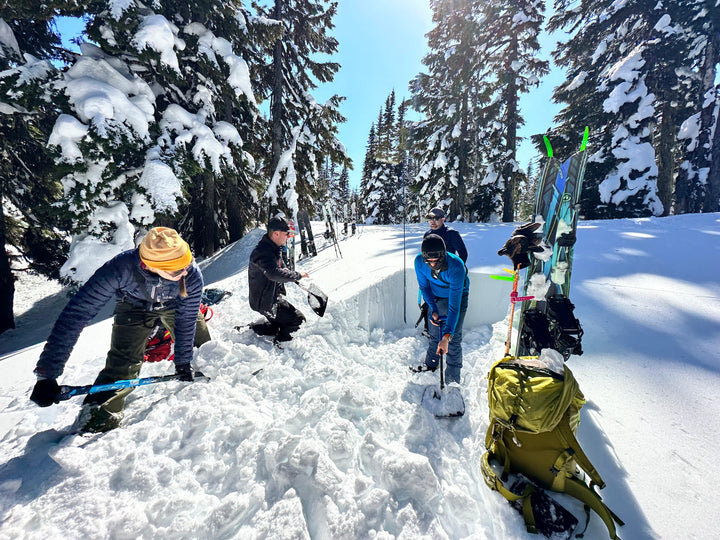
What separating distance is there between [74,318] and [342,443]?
103 inches

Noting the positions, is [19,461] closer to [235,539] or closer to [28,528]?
[28,528]

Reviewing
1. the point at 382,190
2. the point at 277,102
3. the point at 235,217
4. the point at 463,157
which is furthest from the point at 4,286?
the point at 382,190

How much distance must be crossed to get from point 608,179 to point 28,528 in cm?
1813

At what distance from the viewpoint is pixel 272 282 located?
15.0 ft

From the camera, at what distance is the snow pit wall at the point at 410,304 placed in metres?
6.27

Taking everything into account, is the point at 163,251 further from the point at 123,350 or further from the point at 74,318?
the point at 123,350

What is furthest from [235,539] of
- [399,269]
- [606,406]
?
[399,269]

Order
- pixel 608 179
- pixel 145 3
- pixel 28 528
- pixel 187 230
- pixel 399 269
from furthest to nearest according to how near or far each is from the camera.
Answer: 1. pixel 187 230
2. pixel 608 179
3. pixel 399 269
4. pixel 145 3
5. pixel 28 528

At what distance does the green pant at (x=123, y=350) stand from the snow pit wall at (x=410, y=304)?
12.4 ft

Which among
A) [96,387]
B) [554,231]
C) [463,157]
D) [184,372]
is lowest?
[184,372]

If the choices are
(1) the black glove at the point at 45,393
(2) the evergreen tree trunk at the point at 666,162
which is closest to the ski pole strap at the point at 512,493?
(1) the black glove at the point at 45,393

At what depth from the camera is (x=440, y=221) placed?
5.18 meters

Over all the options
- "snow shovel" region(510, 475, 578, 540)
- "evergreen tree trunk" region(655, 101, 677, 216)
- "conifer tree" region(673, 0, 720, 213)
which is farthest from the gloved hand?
"conifer tree" region(673, 0, 720, 213)

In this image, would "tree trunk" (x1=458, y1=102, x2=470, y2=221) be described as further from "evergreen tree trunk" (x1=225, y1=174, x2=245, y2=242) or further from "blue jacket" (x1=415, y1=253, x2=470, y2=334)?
"blue jacket" (x1=415, y1=253, x2=470, y2=334)
